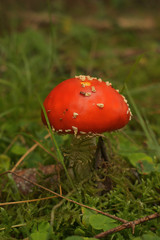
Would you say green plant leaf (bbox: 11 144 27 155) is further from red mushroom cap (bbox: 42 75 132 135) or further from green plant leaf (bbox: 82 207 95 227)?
green plant leaf (bbox: 82 207 95 227)

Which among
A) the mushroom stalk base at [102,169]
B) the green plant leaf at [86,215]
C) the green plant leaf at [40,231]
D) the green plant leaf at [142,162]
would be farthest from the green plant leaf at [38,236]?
the green plant leaf at [142,162]

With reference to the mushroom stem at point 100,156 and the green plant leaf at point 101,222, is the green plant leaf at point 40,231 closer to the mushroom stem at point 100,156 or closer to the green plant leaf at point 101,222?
the green plant leaf at point 101,222

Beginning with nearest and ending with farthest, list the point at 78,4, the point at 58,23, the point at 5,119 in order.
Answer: the point at 5,119, the point at 58,23, the point at 78,4

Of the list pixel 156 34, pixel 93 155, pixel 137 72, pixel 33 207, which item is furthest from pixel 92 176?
pixel 156 34

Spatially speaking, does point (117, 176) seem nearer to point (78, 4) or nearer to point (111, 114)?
point (111, 114)

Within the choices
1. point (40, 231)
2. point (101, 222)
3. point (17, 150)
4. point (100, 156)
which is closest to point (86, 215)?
point (101, 222)

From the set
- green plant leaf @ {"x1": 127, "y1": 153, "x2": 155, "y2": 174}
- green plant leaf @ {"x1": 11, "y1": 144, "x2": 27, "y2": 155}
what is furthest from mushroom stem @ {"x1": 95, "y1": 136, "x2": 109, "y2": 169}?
green plant leaf @ {"x1": 11, "y1": 144, "x2": 27, "y2": 155}
